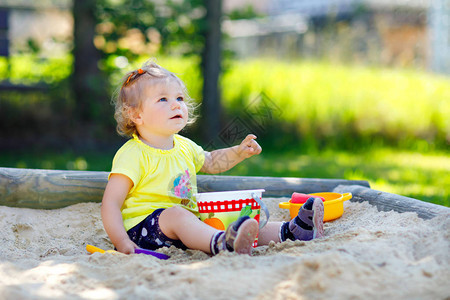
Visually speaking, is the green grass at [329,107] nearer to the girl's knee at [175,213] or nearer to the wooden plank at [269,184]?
the wooden plank at [269,184]

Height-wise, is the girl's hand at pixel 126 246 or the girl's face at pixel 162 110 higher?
the girl's face at pixel 162 110

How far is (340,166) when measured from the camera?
5.20 metres

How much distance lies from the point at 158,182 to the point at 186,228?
320 mm

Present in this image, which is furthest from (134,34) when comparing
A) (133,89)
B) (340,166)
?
(133,89)

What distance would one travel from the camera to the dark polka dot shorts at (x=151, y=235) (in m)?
2.07

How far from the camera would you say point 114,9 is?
5410 millimetres

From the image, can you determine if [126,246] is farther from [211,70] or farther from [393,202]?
[211,70]

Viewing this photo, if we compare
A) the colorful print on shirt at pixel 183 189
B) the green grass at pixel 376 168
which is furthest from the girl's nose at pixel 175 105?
the green grass at pixel 376 168

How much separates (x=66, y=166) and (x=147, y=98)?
258 centimetres

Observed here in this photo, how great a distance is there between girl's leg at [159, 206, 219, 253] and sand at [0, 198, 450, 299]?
4 centimetres

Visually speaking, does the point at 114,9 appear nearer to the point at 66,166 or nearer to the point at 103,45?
the point at 103,45

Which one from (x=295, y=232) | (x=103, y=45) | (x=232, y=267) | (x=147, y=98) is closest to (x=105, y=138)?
(x=103, y=45)

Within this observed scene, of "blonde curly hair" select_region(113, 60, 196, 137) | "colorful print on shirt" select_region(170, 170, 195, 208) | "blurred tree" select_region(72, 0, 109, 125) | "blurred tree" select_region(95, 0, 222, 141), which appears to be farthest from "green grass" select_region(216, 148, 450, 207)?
"blonde curly hair" select_region(113, 60, 196, 137)

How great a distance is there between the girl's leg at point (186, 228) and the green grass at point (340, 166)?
205 cm
